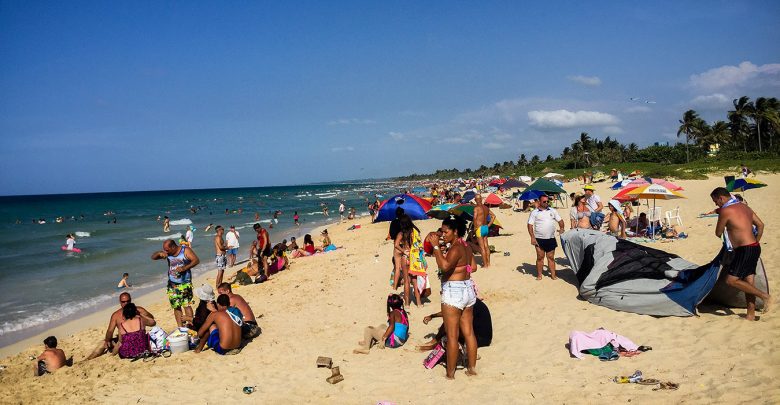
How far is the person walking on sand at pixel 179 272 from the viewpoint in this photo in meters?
7.46

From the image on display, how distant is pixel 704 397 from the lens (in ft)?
13.4

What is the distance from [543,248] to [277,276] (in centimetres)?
776

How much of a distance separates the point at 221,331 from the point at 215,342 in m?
0.27

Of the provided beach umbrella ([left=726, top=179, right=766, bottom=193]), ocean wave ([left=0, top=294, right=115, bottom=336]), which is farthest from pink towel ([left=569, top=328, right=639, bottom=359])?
ocean wave ([left=0, top=294, right=115, bottom=336])

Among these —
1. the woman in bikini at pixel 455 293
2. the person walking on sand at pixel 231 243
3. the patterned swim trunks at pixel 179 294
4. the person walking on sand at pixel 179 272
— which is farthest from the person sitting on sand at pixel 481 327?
the person walking on sand at pixel 231 243

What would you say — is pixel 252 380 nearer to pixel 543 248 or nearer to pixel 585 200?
pixel 543 248

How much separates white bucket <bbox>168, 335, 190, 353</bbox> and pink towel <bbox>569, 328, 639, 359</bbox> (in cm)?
579

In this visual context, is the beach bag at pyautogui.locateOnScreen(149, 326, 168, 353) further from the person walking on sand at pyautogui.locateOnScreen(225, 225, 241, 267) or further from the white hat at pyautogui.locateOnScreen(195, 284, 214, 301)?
the person walking on sand at pyautogui.locateOnScreen(225, 225, 241, 267)

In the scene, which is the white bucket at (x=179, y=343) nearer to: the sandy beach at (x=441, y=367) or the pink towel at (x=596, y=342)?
the sandy beach at (x=441, y=367)

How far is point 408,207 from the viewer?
10.4 metres

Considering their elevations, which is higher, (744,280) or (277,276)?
(744,280)

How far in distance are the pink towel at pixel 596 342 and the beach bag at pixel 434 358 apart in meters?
1.70

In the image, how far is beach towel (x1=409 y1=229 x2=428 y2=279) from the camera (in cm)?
791

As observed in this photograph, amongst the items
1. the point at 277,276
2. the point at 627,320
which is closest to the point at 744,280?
the point at 627,320
